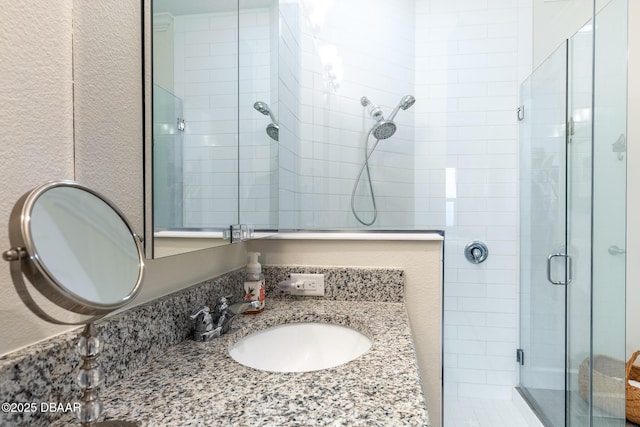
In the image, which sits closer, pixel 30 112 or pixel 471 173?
pixel 30 112

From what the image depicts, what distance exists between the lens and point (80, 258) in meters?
0.39

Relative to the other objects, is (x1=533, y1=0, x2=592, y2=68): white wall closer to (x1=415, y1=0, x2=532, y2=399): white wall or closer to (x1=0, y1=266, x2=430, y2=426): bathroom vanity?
(x1=415, y1=0, x2=532, y2=399): white wall

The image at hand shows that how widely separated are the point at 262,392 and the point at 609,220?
174 cm

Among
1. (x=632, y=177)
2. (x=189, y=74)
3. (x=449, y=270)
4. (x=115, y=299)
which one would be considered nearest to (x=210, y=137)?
(x=189, y=74)

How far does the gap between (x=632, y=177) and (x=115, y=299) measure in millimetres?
2517

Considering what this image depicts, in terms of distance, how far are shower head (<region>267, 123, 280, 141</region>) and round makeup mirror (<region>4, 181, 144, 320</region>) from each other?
0.98 m

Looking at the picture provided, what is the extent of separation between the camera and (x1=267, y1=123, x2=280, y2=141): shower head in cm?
138

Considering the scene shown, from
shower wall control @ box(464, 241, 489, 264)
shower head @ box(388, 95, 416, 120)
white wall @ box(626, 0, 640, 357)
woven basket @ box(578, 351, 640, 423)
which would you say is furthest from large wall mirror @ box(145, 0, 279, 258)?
white wall @ box(626, 0, 640, 357)

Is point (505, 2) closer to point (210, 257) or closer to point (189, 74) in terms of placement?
point (189, 74)

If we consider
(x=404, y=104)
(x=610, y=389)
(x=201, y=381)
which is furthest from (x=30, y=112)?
(x=610, y=389)

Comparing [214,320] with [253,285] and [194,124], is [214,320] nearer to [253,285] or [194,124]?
[253,285]

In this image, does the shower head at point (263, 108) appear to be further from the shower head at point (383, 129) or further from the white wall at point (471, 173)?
the white wall at point (471, 173)

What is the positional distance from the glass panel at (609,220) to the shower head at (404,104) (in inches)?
33.8

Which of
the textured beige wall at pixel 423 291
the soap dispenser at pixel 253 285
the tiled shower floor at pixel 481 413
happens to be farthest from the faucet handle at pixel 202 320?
the tiled shower floor at pixel 481 413
